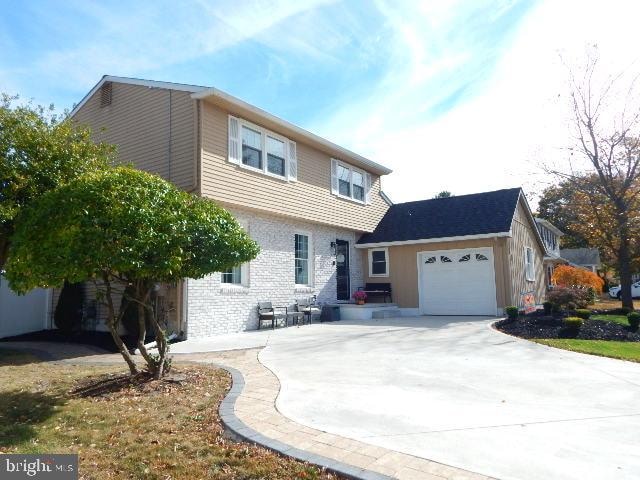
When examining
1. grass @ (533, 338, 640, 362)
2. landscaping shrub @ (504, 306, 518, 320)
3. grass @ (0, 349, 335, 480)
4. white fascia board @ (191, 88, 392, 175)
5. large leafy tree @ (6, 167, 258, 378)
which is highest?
white fascia board @ (191, 88, 392, 175)

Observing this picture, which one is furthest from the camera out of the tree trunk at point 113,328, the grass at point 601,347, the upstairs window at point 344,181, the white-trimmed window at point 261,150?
the upstairs window at point 344,181

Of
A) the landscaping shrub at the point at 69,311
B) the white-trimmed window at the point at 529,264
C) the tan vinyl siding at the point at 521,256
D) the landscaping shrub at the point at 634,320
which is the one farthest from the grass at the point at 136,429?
the white-trimmed window at the point at 529,264

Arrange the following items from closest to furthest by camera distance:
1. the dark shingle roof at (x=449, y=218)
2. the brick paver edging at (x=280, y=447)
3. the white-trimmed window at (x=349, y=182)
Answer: the brick paver edging at (x=280, y=447) < the dark shingle roof at (x=449, y=218) < the white-trimmed window at (x=349, y=182)

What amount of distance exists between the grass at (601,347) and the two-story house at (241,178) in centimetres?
776

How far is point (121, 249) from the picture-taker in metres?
5.51

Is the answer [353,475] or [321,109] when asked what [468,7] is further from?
[353,475]

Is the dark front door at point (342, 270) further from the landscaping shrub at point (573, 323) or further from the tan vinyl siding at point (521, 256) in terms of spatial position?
the landscaping shrub at point (573, 323)

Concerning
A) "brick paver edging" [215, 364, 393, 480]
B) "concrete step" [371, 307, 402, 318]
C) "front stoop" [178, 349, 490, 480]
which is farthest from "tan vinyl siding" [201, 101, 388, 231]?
"brick paver edging" [215, 364, 393, 480]

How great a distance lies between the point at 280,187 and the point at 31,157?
683 cm

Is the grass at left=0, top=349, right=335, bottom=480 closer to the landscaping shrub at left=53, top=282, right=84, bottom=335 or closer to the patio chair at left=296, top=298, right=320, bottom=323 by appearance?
the landscaping shrub at left=53, top=282, right=84, bottom=335

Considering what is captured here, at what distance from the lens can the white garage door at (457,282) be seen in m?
16.5

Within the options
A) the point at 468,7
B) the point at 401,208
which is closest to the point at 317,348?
the point at 468,7

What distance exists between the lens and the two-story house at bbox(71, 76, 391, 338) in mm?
12086

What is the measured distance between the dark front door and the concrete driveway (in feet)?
25.4
